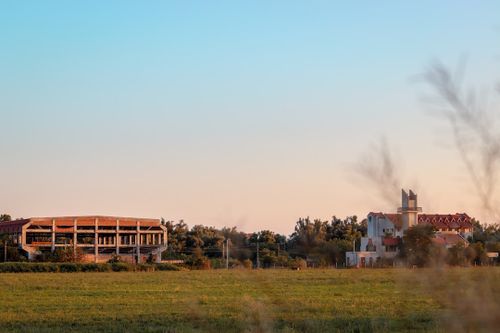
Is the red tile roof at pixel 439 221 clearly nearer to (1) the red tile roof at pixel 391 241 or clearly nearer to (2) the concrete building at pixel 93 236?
(1) the red tile roof at pixel 391 241

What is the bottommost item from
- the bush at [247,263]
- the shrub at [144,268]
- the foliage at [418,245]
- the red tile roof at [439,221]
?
the shrub at [144,268]

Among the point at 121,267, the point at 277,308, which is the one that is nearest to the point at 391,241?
the point at 277,308

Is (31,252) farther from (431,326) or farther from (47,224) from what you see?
(431,326)

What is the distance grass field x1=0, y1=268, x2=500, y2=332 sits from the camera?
3655mm

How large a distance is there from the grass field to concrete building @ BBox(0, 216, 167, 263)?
6181 centimetres

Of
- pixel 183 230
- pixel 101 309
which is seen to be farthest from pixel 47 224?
pixel 101 309

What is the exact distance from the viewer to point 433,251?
13.0 feet

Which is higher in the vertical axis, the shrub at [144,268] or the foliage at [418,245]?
the foliage at [418,245]

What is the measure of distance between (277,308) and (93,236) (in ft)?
323

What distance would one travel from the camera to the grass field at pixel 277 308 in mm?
3655

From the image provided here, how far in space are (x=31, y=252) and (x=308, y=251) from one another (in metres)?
94.2

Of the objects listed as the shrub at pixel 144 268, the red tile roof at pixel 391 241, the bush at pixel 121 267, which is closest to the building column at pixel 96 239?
the bush at pixel 121 267

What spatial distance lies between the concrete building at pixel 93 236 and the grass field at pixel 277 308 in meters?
61.8

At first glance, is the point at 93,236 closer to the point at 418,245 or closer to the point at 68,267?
the point at 68,267
